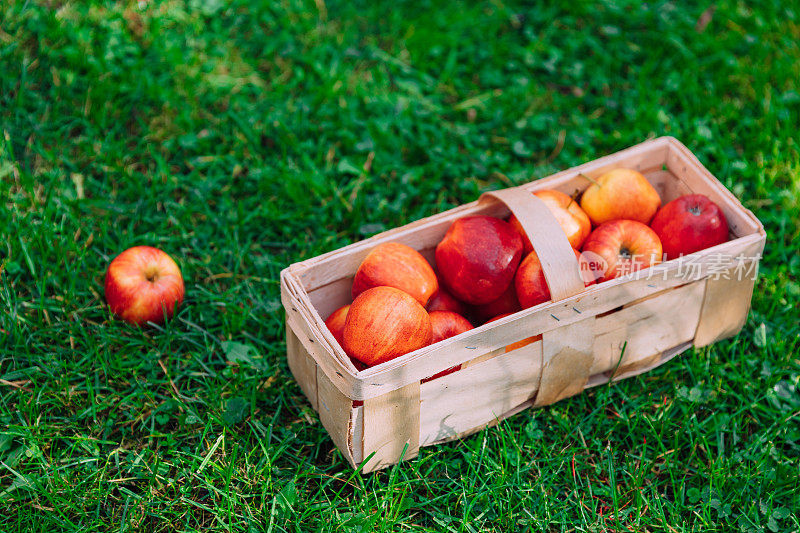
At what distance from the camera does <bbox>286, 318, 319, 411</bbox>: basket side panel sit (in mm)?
2633

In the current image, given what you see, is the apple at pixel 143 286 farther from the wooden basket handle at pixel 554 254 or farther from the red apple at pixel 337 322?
the wooden basket handle at pixel 554 254

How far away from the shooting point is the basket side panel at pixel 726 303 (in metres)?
2.83

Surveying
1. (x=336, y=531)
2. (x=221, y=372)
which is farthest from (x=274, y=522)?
(x=221, y=372)

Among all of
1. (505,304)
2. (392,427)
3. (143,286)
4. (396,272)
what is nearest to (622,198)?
(505,304)

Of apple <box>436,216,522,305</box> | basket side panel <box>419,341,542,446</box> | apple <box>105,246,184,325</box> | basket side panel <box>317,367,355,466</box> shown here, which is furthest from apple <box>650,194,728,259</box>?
apple <box>105,246,184,325</box>

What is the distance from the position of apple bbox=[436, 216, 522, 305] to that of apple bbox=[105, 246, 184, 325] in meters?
1.01

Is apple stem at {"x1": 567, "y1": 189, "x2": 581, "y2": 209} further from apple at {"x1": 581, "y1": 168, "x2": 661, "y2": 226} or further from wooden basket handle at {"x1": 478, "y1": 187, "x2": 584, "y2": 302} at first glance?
wooden basket handle at {"x1": 478, "y1": 187, "x2": 584, "y2": 302}

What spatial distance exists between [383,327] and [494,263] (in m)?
0.48

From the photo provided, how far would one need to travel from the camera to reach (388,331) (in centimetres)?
243

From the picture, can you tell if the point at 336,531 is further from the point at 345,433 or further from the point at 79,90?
the point at 79,90

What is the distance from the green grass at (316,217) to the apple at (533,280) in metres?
0.45

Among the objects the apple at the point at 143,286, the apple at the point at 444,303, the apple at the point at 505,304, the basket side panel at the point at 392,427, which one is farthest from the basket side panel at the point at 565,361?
the apple at the point at 143,286

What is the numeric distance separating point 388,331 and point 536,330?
482 mm

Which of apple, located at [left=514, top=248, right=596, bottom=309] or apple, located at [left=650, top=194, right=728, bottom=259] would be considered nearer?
apple, located at [left=514, top=248, right=596, bottom=309]
